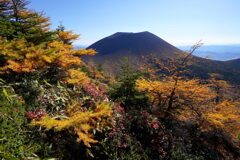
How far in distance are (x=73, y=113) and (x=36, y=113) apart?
1014 mm

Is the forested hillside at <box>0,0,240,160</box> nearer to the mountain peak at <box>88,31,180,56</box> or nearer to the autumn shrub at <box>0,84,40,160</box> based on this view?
the autumn shrub at <box>0,84,40,160</box>

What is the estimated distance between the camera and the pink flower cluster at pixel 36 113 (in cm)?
347

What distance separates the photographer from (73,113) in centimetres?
410

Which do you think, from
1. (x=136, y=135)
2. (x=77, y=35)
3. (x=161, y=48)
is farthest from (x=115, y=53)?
(x=136, y=135)

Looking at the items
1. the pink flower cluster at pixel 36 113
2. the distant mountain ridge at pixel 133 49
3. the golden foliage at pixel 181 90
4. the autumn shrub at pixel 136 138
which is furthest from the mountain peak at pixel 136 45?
the pink flower cluster at pixel 36 113

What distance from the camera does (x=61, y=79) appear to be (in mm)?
5582

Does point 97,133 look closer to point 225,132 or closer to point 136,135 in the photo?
point 136,135

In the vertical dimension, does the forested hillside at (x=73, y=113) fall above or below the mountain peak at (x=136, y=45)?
below

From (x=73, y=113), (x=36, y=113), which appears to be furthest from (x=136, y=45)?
(x=36, y=113)

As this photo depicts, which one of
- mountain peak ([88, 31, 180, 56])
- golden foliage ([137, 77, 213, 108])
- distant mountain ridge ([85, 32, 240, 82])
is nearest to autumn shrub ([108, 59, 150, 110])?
golden foliage ([137, 77, 213, 108])

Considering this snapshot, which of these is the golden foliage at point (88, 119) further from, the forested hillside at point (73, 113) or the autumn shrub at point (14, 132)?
the autumn shrub at point (14, 132)

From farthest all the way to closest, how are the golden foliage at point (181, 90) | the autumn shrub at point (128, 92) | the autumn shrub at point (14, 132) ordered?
the autumn shrub at point (128, 92) → the golden foliage at point (181, 90) → the autumn shrub at point (14, 132)

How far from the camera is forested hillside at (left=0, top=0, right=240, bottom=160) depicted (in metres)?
3.22

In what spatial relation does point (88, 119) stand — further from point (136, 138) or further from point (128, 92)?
point (128, 92)
